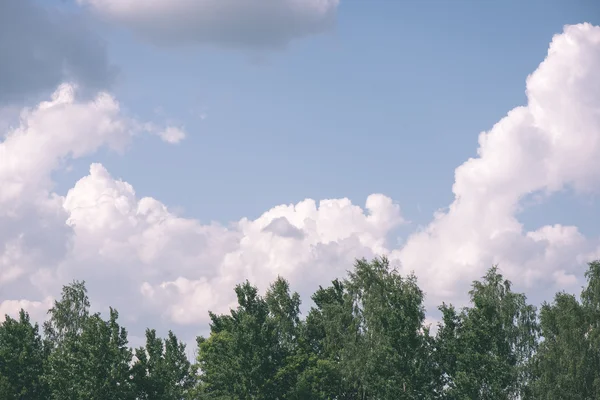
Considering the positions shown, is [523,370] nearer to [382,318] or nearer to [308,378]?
[382,318]

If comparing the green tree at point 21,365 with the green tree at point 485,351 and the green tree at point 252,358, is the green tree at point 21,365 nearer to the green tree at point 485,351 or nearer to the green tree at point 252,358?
the green tree at point 252,358

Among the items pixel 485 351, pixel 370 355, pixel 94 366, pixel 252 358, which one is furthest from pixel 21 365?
pixel 485 351

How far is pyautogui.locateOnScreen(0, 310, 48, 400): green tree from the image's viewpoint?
88562mm

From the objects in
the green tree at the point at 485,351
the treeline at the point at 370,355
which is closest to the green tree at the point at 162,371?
the treeline at the point at 370,355

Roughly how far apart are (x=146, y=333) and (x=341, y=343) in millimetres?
27150

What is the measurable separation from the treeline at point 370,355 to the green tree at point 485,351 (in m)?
0.11

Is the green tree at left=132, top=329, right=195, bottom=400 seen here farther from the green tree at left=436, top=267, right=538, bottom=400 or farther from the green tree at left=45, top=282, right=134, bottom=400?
the green tree at left=436, top=267, right=538, bottom=400

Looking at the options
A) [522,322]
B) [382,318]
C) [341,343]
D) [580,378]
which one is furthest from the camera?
[341,343]

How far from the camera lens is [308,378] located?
86.8 meters

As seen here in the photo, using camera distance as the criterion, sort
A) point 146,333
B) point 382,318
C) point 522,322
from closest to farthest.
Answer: point 382,318, point 522,322, point 146,333

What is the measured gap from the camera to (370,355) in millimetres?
82375

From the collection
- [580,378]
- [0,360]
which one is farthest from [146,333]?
[580,378]

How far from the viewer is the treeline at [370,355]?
250 ft

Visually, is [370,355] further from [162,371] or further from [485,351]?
[162,371]
